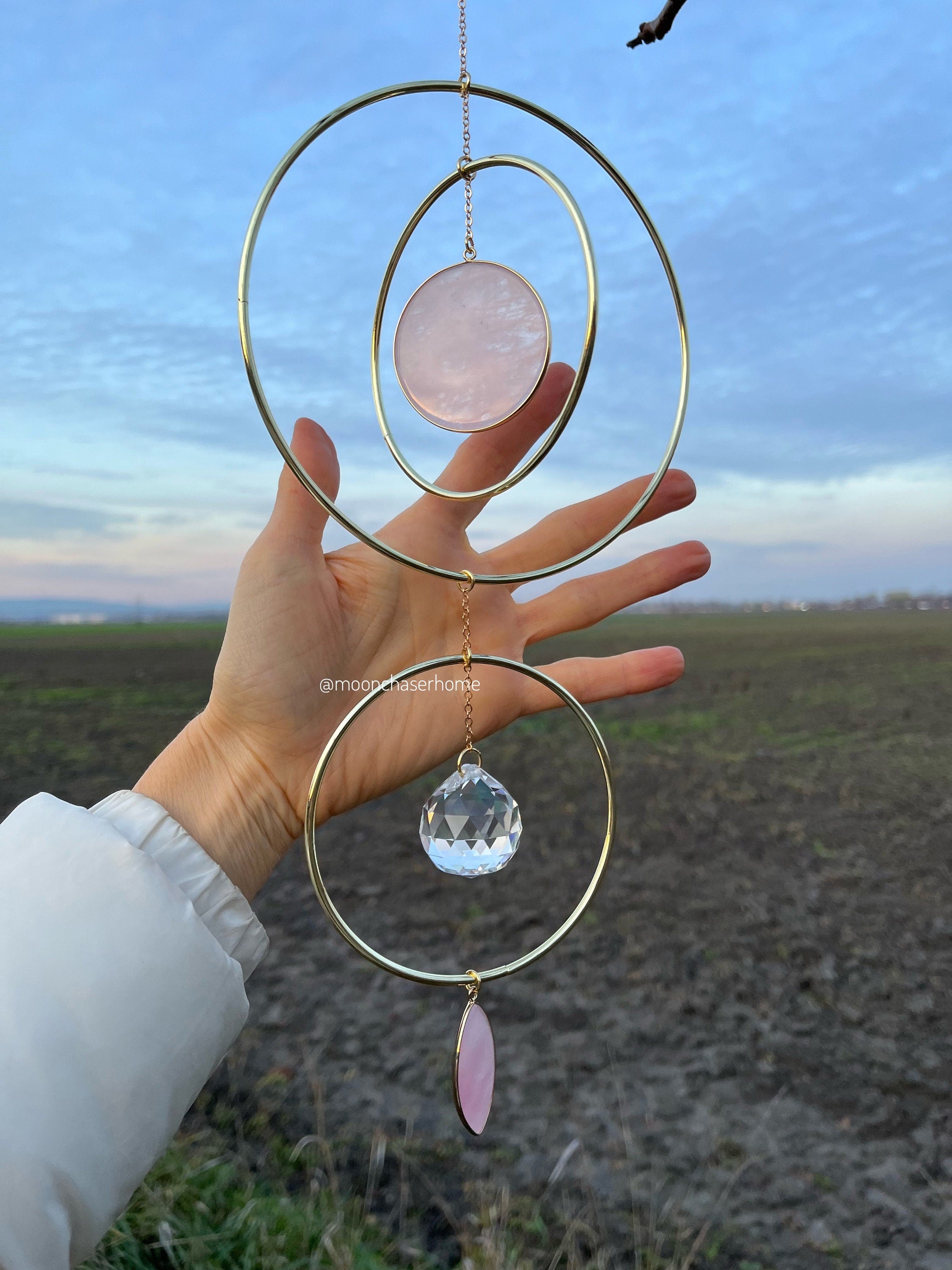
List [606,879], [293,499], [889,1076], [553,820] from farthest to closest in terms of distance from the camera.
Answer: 1. [553,820]
2. [606,879]
3. [889,1076]
4. [293,499]

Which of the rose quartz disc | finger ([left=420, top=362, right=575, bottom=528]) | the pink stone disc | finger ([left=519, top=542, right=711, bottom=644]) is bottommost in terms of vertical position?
the pink stone disc

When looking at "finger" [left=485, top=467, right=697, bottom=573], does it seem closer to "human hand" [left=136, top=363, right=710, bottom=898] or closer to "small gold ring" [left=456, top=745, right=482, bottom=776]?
"human hand" [left=136, top=363, right=710, bottom=898]

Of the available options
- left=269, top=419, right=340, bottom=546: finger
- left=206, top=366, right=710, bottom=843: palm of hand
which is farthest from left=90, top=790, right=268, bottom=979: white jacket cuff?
left=269, top=419, right=340, bottom=546: finger

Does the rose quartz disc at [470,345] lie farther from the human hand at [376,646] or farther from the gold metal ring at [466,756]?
the gold metal ring at [466,756]

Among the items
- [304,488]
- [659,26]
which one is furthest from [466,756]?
[659,26]

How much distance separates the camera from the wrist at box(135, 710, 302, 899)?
5.56ft

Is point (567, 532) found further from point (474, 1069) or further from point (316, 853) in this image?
point (474, 1069)

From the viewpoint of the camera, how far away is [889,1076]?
350 centimetres

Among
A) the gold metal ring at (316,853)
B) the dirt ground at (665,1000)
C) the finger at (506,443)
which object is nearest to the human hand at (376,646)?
the finger at (506,443)

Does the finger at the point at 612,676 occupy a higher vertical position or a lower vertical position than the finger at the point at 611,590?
lower

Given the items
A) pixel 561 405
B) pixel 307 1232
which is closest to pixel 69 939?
pixel 561 405

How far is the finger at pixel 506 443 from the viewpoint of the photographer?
170 centimetres

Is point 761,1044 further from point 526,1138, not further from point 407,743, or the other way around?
point 407,743

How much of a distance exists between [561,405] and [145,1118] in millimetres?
1388
